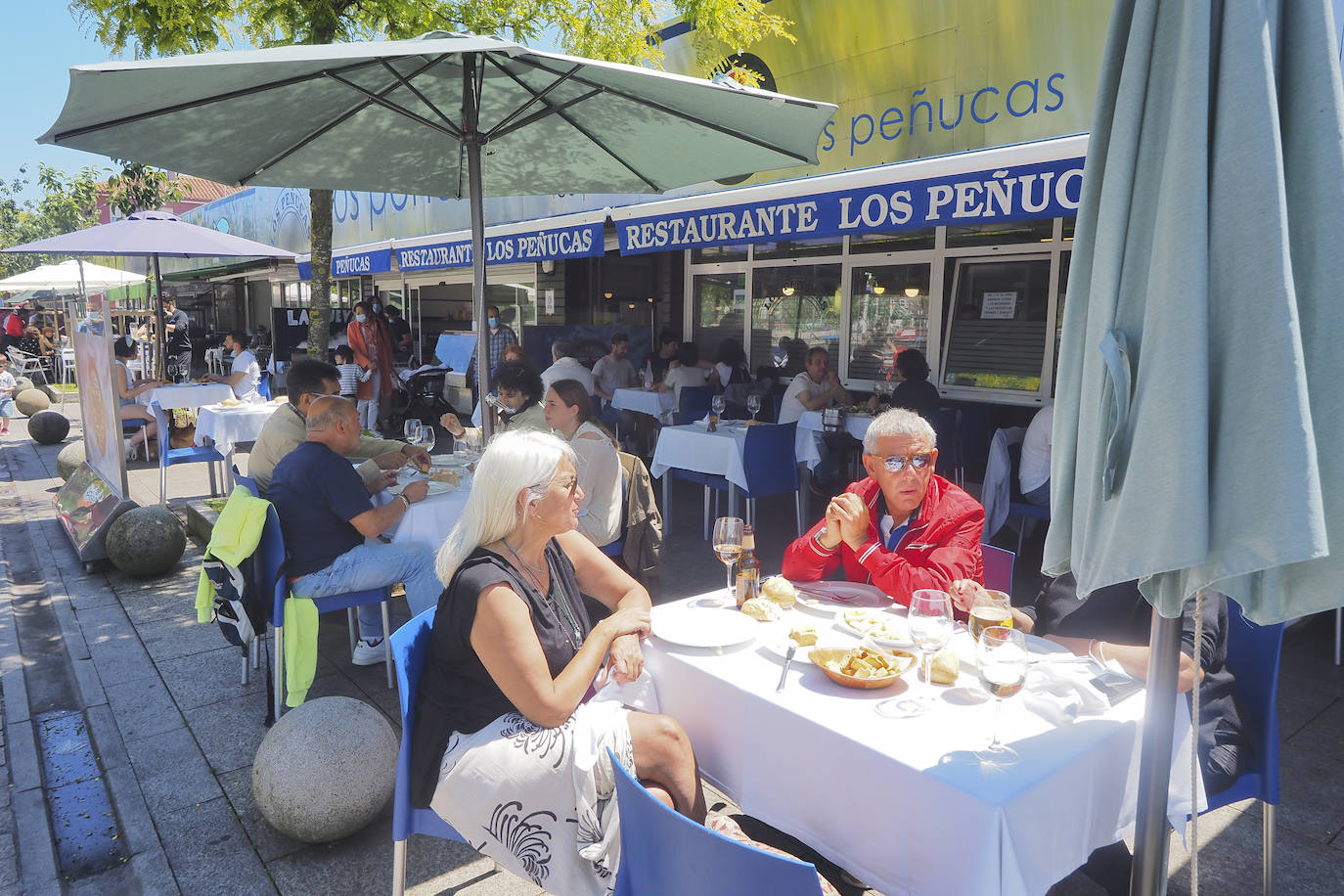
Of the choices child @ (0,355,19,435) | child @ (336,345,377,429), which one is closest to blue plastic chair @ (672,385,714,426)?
child @ (336,345,377,429)

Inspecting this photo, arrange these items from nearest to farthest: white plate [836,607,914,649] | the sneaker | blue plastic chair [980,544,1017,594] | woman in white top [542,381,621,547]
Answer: white plate [836,607,914,649] → blue plastic chair [980,544,1017,594] → woman in white top [542,381,621,547] → the sneaker

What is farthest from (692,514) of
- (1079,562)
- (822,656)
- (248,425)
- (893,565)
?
(1079,562)

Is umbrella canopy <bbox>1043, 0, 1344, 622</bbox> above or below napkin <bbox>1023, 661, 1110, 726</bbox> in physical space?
above

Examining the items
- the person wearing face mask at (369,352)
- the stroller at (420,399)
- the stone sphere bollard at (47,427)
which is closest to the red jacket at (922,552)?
the person wearing face mask at (369,352)

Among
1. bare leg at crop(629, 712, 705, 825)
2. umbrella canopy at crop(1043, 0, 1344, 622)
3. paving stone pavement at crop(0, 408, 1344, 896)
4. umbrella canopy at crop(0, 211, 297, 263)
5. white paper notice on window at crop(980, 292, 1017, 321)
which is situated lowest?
paving stone pavement at crop(0, 408, 1344, 896)

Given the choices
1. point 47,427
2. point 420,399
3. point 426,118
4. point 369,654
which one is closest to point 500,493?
point 369,654

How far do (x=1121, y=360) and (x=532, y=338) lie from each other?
10.4 metres

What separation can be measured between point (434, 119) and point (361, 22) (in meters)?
2.53

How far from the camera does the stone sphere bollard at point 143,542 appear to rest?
17.3 feet

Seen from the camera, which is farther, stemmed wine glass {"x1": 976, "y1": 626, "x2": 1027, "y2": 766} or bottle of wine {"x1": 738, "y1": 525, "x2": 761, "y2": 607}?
bottle of wine {"x1": 738, "y1": 525, "x2": 761, "y2": 607}

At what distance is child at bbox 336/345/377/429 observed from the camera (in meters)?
9.69

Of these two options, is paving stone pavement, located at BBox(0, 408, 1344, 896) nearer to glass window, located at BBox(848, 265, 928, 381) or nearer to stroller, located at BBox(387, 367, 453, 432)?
glass window, located at BBox(848, 265, 928, 381)

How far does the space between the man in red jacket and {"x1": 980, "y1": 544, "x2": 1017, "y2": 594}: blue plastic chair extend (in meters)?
0.13

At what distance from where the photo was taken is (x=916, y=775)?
156 cm
